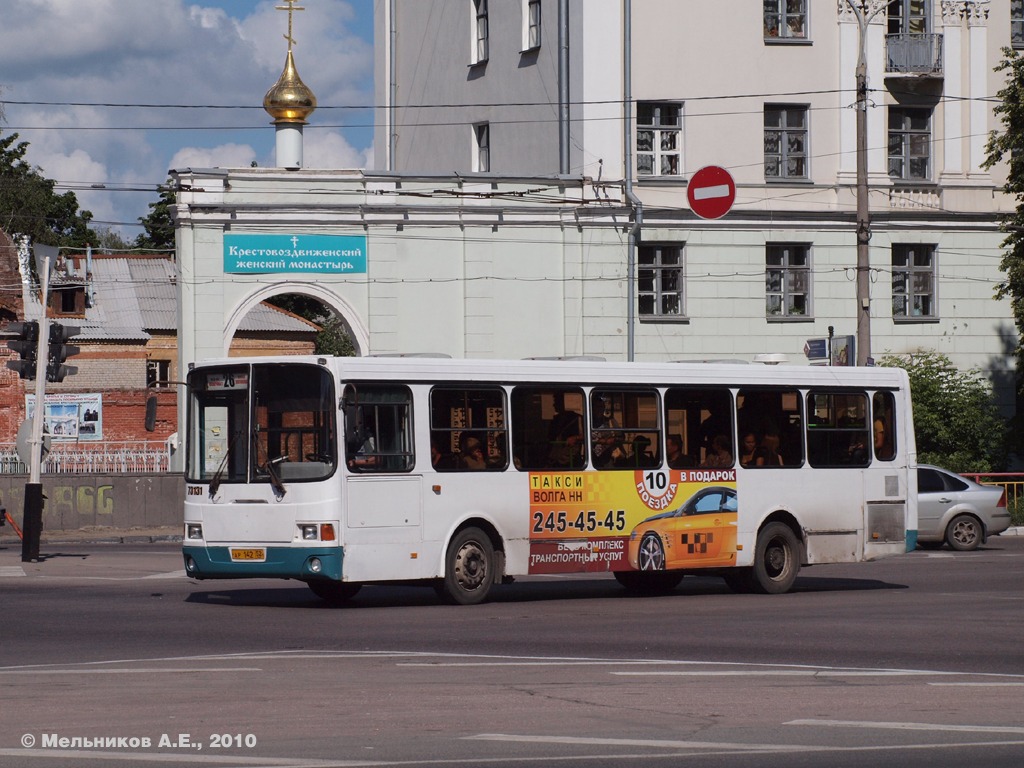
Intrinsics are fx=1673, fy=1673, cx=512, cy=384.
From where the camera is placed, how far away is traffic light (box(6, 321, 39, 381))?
2538 cm

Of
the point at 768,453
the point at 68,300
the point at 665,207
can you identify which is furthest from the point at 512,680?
the point at 68,300

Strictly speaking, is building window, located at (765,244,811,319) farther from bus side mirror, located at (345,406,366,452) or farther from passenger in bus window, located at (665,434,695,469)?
bus side mirror, located at (345,406,366,452)

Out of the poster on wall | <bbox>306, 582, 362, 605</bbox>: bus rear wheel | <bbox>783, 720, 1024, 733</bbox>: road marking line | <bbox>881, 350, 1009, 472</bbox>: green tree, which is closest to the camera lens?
<bbox>783, 720, 1024, 733</bbox>: road marking line

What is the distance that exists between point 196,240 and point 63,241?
48.2 metres

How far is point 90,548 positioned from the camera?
31578 millimetres

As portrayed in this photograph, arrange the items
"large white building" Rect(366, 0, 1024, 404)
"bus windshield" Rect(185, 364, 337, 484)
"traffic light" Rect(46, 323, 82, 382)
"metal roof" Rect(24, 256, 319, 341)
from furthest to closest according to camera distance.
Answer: "metal roof" Rect(24, 256, 319, 341)
"large white building" Rect(366, 0, 1024, 404)
"traffic light" Rect(46, 323, 82, 382)
"bus windshield" Rect(185, 364, 337, 484)

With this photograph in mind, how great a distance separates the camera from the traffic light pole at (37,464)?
2531 centimetres

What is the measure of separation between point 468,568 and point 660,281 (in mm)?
22656

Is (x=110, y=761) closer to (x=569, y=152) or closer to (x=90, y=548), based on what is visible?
(x=90, y=548)

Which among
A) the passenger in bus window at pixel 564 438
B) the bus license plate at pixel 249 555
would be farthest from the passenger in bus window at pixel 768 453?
Answer: the bus license plate at pixel 249 555

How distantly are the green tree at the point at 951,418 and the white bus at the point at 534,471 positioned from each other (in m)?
18.5

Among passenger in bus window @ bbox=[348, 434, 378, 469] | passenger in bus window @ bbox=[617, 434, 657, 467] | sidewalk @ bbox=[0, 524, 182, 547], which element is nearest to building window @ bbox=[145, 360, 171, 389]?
sidewalk @ bbox=[0, 524, 182, 547]

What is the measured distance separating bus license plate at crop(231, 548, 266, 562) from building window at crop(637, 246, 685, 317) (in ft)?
76.5

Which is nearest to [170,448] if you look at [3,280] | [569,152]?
[569,152]
